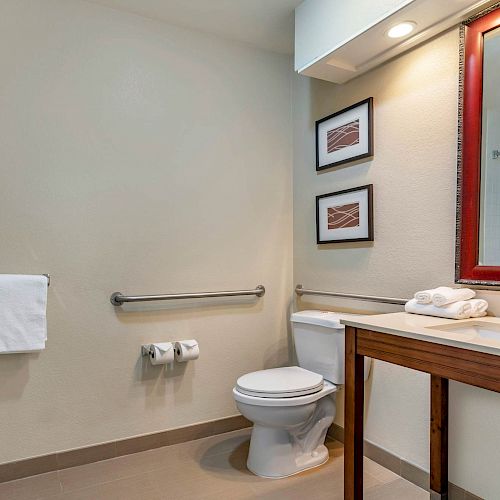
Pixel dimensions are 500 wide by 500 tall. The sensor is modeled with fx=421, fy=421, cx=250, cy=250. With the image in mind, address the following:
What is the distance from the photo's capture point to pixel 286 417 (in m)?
1.87

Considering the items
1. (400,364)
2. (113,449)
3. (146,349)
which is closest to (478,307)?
(400,364)

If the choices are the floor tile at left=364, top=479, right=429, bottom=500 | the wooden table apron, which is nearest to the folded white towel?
the wooden table apron

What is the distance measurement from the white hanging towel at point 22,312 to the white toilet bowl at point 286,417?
0.93 metres

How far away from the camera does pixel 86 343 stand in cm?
210

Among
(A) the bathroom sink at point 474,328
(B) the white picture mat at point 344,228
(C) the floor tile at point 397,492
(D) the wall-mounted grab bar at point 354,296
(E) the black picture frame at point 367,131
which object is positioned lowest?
(C) the floor tile at point 397,492

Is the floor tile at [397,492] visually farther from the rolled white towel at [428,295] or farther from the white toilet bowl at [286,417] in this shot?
the rolled white towel at [428,295]

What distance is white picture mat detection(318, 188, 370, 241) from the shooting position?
2.12 m

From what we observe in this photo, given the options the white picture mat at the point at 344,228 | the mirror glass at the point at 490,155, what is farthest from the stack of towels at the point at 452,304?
the white picture mat at the point at 344,228

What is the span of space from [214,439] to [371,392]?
0.91m

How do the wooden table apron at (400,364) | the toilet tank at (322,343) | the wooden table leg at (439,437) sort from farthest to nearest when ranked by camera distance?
the toilet tank at (322,343), the wooden table leg at (439,437), the wooden table apron at (400,364)

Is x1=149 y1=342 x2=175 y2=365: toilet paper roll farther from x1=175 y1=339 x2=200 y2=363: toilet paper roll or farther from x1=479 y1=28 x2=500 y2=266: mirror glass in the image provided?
x1=479 y1=28 x2=500 y2=266: mirror glass

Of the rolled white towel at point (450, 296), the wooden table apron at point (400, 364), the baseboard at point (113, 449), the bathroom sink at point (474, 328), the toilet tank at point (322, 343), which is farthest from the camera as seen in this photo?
the toilet tank at point (322, 343)

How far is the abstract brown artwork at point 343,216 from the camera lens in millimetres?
2172

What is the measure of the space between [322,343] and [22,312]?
141cm
